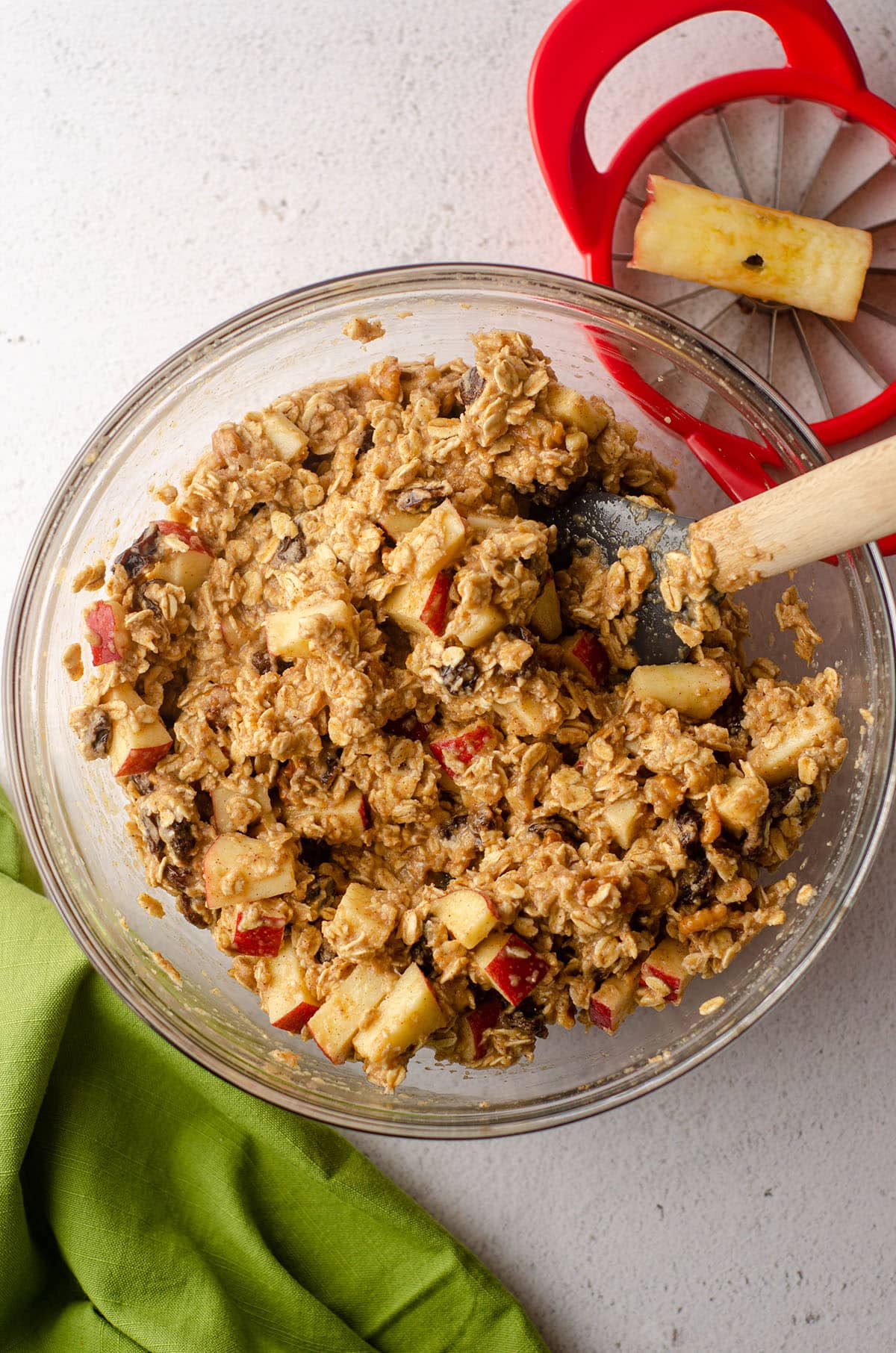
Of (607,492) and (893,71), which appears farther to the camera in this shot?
(893,71)

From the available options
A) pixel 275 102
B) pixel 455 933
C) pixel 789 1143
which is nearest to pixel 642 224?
pixel 275 102

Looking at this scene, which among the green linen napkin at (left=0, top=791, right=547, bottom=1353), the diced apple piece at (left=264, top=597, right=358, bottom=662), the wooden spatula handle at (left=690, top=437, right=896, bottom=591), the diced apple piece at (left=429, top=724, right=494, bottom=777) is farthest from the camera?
the green linen napkin at (left=0, top=791, right=547, bottom=1353)

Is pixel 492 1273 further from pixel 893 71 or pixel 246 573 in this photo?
pixel 893 71

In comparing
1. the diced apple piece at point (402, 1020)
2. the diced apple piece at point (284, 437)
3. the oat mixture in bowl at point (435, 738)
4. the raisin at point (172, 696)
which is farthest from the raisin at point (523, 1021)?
the diced apple piece at point (284, 437)

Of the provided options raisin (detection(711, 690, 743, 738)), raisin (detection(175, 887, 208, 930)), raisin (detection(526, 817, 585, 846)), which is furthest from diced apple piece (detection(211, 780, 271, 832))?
raisin (detection(711, 690, 743, 738))

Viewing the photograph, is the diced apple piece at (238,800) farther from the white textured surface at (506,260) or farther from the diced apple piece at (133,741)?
the white textured surface at (506,260)

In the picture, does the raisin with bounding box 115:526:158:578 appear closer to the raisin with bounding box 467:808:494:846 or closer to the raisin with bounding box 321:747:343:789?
the raisin with bounding box 321:747:343:789

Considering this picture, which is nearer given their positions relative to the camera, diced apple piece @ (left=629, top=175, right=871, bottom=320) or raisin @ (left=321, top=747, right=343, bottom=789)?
raisin @ (left=321, top=747, right=343, bottom=789)
